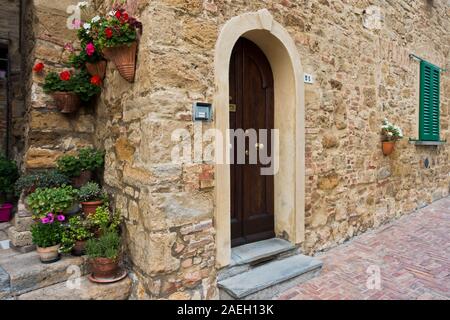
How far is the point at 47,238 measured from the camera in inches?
103

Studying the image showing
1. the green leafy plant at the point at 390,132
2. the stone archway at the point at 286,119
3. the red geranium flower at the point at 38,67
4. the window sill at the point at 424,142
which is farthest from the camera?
the window sill at the point at 424,142

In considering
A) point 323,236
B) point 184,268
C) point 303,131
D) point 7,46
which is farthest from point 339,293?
point 7,46

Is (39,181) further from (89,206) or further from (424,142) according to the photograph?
(424,142)

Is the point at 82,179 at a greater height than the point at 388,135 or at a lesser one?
lesser

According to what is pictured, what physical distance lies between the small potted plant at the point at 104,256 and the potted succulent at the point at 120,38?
1.38 meters

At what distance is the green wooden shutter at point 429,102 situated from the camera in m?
5.86

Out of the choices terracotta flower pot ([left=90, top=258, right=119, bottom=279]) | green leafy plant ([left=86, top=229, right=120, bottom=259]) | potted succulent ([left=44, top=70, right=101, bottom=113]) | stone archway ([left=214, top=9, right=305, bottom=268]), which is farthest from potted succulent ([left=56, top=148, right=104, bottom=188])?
stone archway ([left=214, top=9, right=305, bottom=268])

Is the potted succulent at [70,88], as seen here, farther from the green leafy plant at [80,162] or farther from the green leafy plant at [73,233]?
the green leafy plant at [73,233]

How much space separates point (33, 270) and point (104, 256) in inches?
20.9

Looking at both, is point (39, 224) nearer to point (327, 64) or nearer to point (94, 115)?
point (94, 115)

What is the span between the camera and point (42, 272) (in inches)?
96.4

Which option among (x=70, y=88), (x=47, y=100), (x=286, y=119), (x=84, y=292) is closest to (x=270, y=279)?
(x=84, y=292)

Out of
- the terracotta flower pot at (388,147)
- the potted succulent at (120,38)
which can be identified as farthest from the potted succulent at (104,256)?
the terracotta flower pot at (388,147)

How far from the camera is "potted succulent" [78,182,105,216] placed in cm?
296
